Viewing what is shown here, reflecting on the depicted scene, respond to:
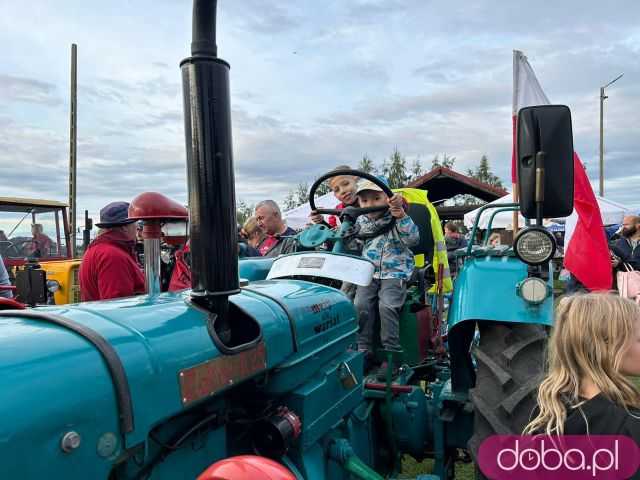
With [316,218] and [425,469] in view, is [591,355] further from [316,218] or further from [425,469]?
[425,469]

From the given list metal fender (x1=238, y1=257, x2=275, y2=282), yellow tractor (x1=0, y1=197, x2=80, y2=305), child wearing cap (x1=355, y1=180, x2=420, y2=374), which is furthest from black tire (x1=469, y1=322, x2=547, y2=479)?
yellow tractor (x1=0, y1=197, x2=80, y2=305)

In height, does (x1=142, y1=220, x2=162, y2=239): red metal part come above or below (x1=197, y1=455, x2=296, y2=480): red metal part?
above

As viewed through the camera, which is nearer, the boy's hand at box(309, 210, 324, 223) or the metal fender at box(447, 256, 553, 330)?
the metal fender at box(447, 256, 553, 330)

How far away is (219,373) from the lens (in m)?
1.32

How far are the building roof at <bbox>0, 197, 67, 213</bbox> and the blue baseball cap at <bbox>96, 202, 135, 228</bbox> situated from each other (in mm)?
5257

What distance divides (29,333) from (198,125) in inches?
21.5

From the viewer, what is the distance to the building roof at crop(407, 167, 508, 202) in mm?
13234

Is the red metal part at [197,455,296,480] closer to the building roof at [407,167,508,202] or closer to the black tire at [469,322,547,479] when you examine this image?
the black tire at [469,322,547,479]


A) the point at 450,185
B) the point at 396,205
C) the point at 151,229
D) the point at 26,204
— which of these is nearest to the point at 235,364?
the point at 151,229

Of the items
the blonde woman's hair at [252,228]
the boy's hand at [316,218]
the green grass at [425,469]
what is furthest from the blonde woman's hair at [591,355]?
the blonde woman's hair at [252,228]

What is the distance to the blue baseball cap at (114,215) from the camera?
2.96 m

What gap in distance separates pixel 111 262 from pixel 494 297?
201 centimetres

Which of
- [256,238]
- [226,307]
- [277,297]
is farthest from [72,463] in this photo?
[256,238]

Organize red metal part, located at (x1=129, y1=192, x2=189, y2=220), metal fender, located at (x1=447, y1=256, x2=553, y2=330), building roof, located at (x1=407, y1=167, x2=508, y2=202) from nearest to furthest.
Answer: red metal part, located at (x1=129, y1=192, x2=189, y2=220) < metal fender, located at (x1=447, y1=256, x2=553, y2=330) < building roof, located at (x1=407, y1=167, x2=508, y2=202)
